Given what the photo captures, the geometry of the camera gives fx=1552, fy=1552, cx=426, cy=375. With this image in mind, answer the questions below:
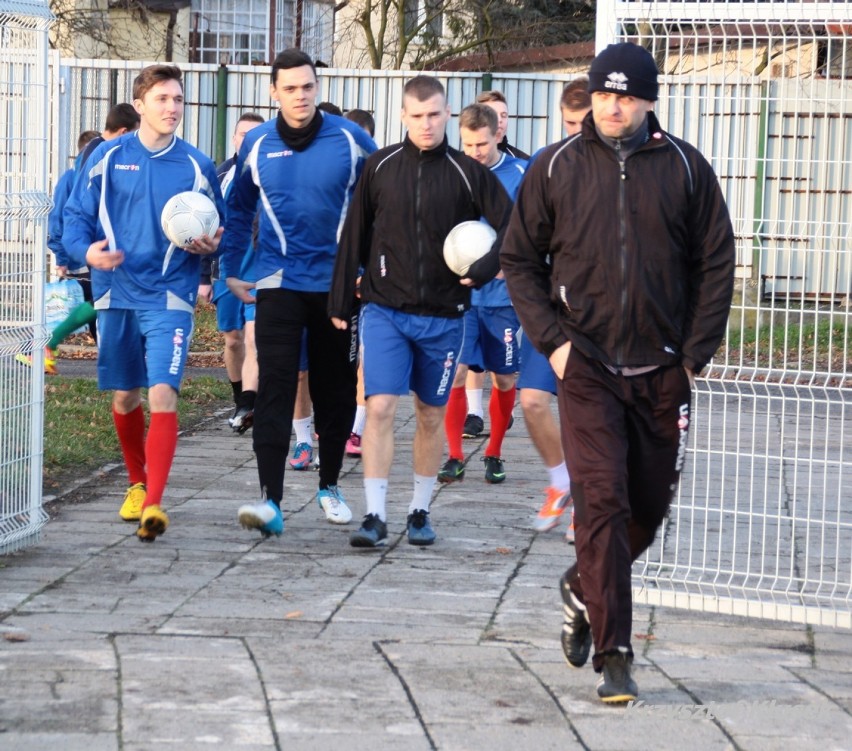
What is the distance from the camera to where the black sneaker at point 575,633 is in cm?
516

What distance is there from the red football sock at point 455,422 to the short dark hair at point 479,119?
170cm

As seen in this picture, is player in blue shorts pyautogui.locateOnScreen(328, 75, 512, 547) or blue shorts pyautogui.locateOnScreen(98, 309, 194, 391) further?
blue shorts pyautogui.locateOnScreen(98, 309, 194, 391)

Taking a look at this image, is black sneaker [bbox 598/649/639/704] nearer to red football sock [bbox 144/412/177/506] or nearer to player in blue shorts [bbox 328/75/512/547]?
player in blue shorts [bbox 328/75/512/547]

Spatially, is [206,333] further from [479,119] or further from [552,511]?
[552,511]

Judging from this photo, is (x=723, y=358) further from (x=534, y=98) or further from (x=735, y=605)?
(x=534, y=98)

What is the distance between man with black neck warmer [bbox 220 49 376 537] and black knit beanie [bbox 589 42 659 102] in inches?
100

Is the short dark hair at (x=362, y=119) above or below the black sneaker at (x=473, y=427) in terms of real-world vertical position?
above

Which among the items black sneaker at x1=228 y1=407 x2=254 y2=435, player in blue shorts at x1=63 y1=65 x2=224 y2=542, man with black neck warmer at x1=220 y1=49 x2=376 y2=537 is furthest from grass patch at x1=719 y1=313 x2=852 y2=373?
black sneaker at x1=228 y1=407 x2=254 y2=435

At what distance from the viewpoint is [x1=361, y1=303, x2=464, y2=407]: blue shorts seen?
7086mm

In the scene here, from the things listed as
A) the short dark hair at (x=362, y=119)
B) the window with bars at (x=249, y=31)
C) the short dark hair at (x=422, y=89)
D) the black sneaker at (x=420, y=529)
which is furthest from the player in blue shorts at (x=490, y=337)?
the window with bars at (x=249, y=31)

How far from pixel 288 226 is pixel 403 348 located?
2.88 ft

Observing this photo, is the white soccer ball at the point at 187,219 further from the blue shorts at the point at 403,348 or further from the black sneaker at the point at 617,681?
the black sneaker at the point at 617,681

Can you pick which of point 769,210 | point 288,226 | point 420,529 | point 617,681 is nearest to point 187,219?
point 288,226

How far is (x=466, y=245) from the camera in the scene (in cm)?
694
